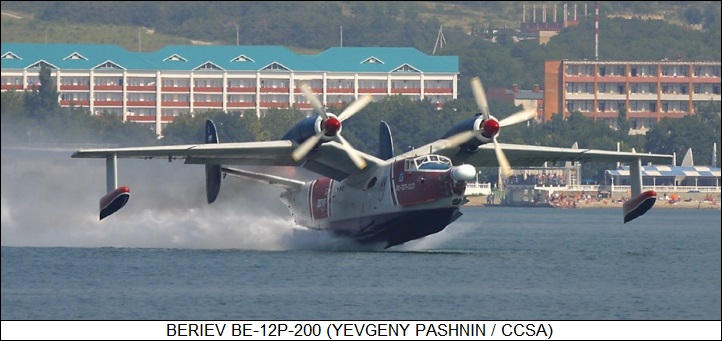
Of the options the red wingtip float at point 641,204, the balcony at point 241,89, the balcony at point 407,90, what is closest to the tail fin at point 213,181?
the red wingtip float at point 641,204

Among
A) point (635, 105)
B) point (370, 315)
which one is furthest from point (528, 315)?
point (635, 105)

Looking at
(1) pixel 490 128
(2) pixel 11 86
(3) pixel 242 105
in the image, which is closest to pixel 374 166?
(1) pixel 490 128

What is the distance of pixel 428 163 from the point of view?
166 feet

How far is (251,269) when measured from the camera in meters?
49.0

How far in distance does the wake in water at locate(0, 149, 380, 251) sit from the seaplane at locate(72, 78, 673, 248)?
173cm

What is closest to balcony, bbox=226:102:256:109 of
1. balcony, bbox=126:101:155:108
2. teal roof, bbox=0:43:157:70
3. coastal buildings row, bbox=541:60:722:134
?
balcony, bbox=126:101:155:108

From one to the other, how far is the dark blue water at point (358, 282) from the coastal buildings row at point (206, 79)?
127742mm

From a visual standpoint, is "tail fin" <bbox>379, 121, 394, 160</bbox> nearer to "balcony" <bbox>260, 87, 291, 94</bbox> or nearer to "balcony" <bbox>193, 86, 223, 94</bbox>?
"balcony" <bbox>193, 86, 223, 94</bbox>

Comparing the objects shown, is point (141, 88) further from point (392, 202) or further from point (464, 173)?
point (464, 173)

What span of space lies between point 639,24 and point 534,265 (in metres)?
133

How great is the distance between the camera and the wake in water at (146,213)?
60.0 meters

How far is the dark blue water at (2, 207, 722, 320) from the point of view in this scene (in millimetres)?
38812

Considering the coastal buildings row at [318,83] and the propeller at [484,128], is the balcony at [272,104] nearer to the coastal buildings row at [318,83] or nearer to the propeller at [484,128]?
the coastal buildings row at [318,83]

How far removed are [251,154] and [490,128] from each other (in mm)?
8073
